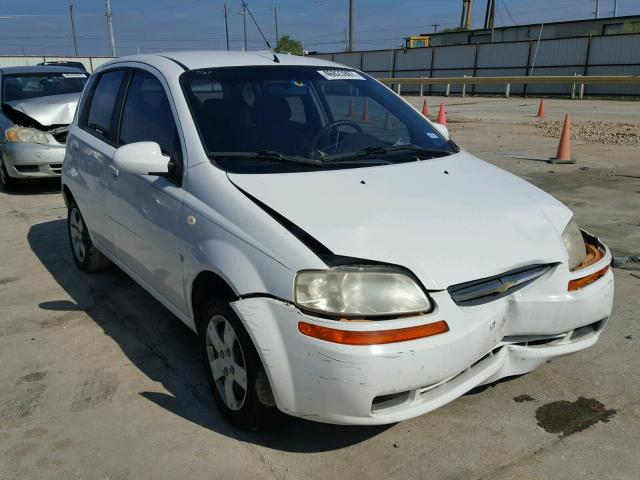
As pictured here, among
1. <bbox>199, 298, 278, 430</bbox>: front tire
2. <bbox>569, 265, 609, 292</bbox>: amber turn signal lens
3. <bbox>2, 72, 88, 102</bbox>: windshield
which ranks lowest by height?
<bbox>199, 298, 278, 430</bbox>: front tire

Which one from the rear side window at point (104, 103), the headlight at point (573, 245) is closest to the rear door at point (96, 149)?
the rear side window at point (104, 103)

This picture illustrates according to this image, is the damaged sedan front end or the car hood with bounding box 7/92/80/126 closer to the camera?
the damaged sedan front end

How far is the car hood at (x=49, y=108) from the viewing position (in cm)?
818

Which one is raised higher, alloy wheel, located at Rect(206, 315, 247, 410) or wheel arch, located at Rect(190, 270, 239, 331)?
wheel arch, located at Rect(190, 270, 239, 331)

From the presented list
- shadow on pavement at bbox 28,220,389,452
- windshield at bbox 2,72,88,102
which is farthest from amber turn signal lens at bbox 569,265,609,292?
windshield at bbox 2,72,88,102

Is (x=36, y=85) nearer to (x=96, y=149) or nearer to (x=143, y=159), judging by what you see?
(x=96, y=149)

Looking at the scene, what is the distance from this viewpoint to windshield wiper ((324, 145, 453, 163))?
3217 millimetres

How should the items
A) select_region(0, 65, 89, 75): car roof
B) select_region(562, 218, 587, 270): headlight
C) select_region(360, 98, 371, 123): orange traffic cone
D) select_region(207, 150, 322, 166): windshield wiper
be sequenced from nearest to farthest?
1. select_region(562, 218, 587, 270): headlight
2. select_region(207, 150, 322, 166): windshield wiper
3. select_region(360, 98, 371, 123): orange traffic cone
4. select_region(0, 65, 89, 75): car roof

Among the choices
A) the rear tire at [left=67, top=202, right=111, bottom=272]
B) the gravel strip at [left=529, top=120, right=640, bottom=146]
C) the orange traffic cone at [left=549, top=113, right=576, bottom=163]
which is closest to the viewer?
the rear tire at [left=67, top=202, right=111, bottom=272]

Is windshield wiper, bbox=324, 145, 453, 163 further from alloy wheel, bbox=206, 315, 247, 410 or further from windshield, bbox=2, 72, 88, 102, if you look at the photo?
windshield, bbox=2, 72, 88, 102

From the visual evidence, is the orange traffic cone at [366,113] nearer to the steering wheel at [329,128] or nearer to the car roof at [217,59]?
the steering wheel at [329,128]

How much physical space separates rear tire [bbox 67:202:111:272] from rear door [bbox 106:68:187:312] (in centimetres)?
95

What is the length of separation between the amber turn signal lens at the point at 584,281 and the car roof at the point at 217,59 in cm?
218

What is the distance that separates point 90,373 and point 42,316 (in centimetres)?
107
